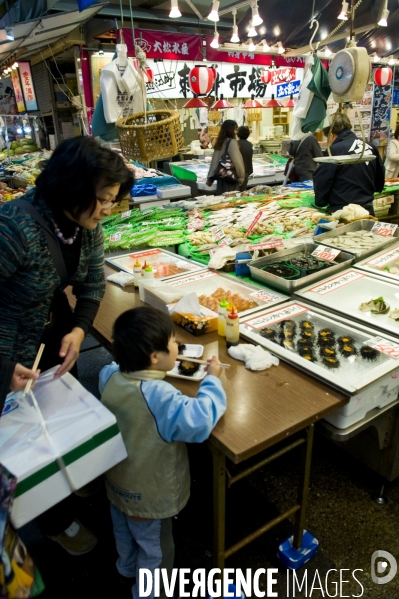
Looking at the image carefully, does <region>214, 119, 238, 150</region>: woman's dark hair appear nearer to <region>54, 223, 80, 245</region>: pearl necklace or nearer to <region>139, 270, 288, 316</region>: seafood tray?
<region>139, 270, 288, 316</region>: seafood tray

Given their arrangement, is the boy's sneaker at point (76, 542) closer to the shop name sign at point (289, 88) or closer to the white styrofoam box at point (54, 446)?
the white styrofoam box at point (54, 446)

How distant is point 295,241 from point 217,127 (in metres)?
9.89

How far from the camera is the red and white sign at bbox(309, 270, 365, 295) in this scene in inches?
112

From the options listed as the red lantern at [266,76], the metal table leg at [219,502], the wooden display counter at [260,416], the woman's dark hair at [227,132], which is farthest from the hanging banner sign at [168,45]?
the metal table leg at [219,502]

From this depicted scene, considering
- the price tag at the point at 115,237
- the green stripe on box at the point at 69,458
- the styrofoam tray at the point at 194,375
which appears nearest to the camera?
the green stripe on box at the point at 69,458

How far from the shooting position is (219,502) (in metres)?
1.81

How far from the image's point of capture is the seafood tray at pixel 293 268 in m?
2.87

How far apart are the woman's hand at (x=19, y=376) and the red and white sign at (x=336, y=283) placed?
1905mm

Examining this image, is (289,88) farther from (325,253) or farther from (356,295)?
(356,295)

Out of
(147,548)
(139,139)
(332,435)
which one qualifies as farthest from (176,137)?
(147,548)

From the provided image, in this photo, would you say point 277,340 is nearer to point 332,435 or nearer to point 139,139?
point 332,435

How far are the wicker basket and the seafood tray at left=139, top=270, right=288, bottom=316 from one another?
1163 millimetres

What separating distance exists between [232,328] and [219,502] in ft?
2.81

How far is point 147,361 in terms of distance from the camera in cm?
171
